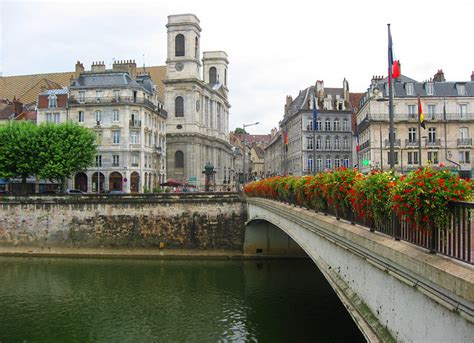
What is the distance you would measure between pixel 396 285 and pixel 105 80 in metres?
57.8

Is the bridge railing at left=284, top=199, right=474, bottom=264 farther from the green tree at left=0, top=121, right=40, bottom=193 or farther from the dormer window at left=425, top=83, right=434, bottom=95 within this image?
the dormer window at left=425, top=83, right=434, bottom=95

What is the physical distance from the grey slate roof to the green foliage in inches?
410

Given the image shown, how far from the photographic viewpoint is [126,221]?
1711 inches

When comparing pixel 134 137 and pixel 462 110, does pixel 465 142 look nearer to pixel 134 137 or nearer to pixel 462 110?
pixel 462 110

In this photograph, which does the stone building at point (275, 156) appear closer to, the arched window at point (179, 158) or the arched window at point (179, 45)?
the arched window at point (179, 158)

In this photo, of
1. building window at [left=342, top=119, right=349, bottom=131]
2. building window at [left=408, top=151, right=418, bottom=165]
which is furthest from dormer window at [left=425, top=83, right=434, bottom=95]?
building window at [left=342, top=119, right=349, bottom=131]

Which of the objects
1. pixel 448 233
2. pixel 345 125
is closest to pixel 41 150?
pixel 345 125

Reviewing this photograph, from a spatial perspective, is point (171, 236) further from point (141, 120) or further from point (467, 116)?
point (467, 116)

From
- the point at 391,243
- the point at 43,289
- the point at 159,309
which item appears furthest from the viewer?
the point at 43,289

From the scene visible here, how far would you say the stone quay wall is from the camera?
4253 centimetres

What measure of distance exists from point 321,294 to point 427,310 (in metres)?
21.2

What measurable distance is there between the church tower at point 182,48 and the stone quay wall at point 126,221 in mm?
34242

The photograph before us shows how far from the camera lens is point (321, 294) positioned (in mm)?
27500

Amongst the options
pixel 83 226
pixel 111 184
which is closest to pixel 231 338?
pixel 83 226
